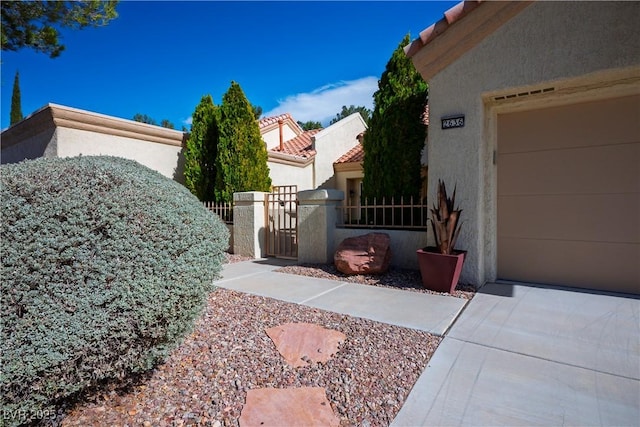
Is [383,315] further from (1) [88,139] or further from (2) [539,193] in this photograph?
(1) [88,139]

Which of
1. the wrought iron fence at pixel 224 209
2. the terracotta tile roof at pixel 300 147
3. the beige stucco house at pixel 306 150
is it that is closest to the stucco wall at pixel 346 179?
the beige stucco house at pixel 306 150

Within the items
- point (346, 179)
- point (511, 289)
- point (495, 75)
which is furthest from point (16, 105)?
point (511, 289)

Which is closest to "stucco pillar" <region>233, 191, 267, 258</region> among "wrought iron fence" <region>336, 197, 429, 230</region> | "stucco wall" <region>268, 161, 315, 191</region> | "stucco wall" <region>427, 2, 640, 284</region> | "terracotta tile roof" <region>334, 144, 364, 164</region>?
"wrought iron fence" <region>336, 197, 429, 230</region>

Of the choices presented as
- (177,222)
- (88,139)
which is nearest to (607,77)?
(177,222)

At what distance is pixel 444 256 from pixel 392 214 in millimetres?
1815

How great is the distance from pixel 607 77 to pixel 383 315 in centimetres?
425

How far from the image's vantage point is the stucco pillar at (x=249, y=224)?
25.2 ft

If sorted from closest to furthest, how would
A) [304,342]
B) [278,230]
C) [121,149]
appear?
[304,342], [121,149], [278,230]

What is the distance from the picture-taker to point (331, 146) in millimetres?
13648

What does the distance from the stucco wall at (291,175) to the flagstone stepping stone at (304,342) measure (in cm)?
768

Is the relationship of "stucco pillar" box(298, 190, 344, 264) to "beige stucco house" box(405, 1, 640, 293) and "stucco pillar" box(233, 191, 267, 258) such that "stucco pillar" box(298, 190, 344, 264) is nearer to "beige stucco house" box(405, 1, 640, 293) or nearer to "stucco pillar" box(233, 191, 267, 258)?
"stucco pillar" box(233, 191, 267, 258)

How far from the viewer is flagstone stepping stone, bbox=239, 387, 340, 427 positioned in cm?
200

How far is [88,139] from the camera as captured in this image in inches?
286

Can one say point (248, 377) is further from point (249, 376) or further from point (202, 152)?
point (202, 152)
